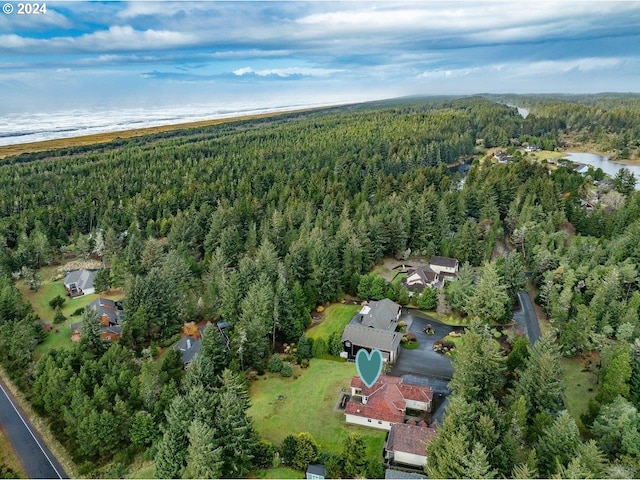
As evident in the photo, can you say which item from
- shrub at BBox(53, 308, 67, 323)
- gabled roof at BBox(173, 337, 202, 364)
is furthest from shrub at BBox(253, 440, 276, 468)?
shrub at BBox(53, 308, 67, 323)

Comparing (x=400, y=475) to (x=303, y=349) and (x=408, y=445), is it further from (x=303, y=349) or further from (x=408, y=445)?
(x=303, y=349)

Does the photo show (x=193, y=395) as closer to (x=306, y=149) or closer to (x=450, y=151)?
(x=306, y=149)

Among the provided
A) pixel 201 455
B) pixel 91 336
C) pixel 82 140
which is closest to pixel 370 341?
pixel 201 455

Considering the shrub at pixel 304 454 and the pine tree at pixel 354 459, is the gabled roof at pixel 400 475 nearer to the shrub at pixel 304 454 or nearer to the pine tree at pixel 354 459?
→ the pine tree at pixel 354 459

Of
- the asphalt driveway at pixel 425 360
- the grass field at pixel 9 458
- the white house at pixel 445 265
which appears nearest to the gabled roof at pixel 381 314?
the asphalt driveway at pixel 425 360

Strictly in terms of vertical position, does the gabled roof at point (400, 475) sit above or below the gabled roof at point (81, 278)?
below

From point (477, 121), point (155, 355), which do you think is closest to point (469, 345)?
point (155, 355)

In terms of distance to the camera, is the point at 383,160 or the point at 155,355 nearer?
the point at 155,355
